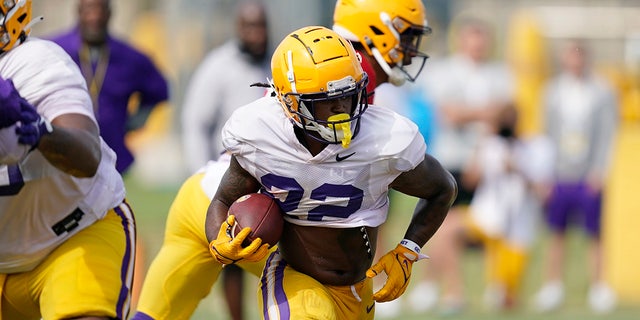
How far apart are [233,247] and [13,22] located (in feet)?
3.76

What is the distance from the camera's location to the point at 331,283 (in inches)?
177

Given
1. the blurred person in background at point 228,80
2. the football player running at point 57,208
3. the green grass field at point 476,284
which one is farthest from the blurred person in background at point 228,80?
the football player running at point 57,208

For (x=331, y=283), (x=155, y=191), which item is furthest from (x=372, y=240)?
(x=155, y=191)

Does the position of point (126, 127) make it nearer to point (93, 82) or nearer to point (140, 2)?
point (93, 82)

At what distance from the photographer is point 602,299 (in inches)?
376

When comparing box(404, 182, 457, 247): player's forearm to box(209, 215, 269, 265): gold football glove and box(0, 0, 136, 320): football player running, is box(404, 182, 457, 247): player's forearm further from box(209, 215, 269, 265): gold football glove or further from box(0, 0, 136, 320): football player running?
box(0, 0, 136, 320): football player running

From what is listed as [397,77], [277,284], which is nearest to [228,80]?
[397,77]

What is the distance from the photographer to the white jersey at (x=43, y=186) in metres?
4.16

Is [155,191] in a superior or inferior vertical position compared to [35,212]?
inferior

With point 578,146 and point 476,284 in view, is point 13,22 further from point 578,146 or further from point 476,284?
point 578,146

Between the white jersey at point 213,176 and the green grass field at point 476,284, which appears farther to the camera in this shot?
the green grass field at point 476,284

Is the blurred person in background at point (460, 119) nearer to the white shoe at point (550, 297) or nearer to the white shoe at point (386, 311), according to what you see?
the white shoe at point (386, 311)

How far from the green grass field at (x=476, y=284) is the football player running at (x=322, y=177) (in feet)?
12.9

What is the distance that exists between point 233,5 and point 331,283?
15.3 meters
